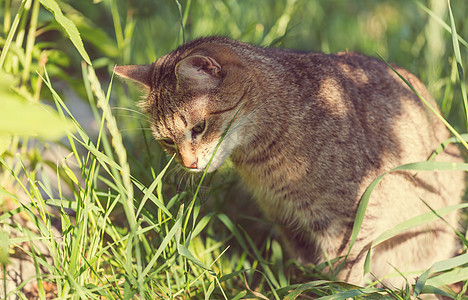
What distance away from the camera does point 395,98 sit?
210 cm

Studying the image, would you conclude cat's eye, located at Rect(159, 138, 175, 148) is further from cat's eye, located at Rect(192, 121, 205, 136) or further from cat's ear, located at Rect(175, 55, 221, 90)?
cat's ear, located at Rect(175, 55, 221, 90)

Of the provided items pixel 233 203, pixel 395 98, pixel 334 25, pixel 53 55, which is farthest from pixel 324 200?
pixel 334 25

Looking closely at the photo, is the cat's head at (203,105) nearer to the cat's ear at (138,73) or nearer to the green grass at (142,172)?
the cat's ear at (138,73)

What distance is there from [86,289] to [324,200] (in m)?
1.01

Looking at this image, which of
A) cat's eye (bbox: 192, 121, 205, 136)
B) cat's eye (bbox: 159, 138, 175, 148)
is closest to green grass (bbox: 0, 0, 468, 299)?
cat's eye (bbox: 159, 138, 175, 148)

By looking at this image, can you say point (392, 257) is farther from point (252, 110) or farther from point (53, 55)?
point (53, 55)

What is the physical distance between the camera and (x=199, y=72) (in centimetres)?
177

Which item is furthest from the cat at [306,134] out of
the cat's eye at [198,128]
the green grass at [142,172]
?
the green grass at [142,172]

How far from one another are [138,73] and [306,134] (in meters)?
0.76

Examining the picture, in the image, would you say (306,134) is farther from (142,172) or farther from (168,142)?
(142,172)

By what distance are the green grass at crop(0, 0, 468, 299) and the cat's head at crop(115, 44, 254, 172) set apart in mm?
180

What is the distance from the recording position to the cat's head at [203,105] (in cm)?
177

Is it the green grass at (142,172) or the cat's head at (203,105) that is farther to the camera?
the cat's head at (203,105)

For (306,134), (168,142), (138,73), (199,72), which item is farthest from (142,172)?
(306,134)
